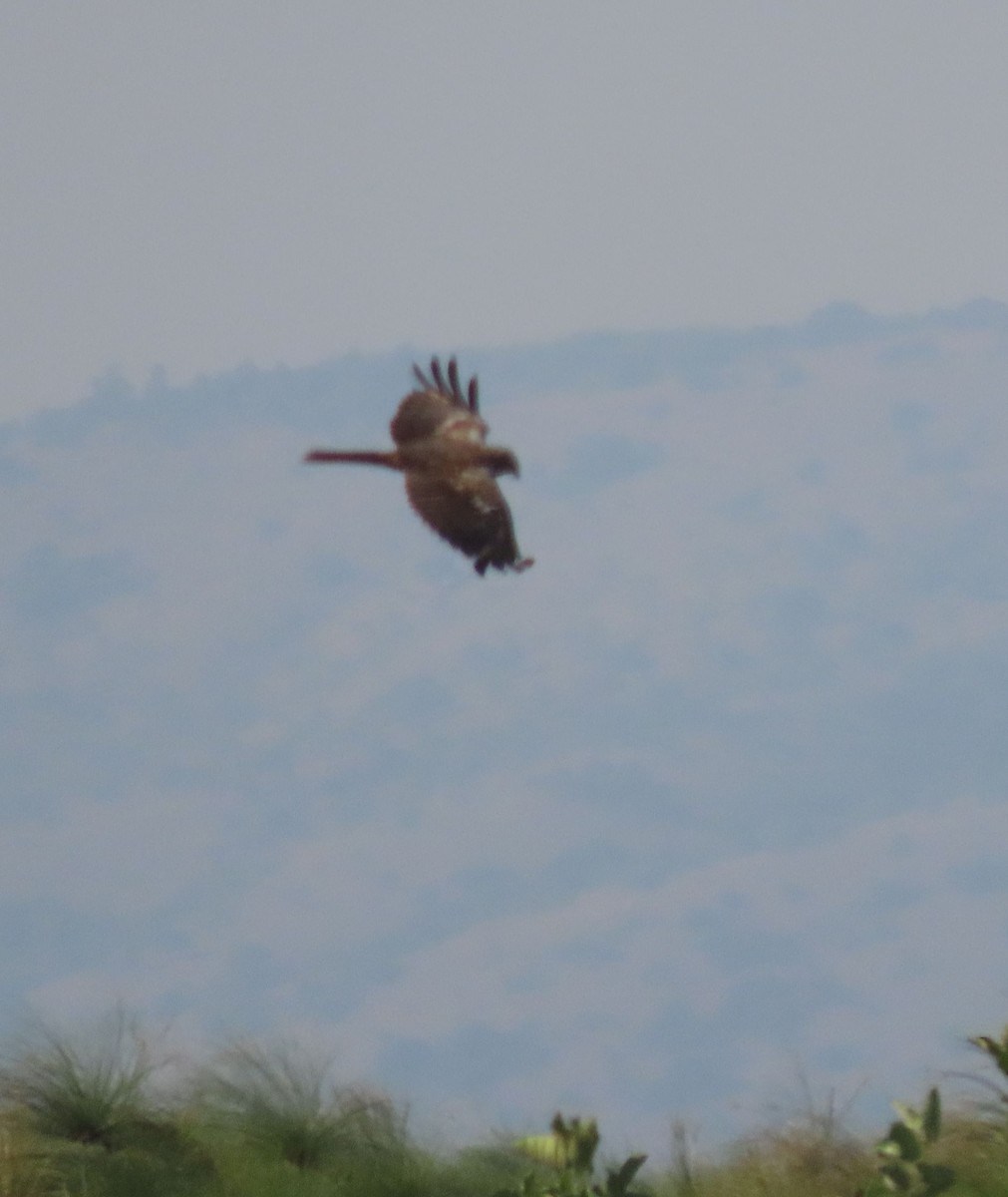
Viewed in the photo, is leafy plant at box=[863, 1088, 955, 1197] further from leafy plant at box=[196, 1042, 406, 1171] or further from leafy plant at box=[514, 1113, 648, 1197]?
leafy plant at box=[196, 1042, 406, 1171]

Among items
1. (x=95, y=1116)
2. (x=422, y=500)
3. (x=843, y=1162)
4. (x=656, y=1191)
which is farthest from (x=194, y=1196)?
(x=422, y=500)

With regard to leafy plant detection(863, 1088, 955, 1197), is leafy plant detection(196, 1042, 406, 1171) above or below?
above

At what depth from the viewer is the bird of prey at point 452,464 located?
5.43 metres

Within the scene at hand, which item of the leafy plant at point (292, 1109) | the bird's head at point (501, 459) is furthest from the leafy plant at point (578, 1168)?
the bird's head at point (501, 459)

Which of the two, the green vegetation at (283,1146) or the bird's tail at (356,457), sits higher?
the bird's tail at (356,457)

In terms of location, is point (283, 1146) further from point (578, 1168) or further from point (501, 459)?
point (501, 459)

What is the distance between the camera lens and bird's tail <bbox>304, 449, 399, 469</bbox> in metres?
5.40

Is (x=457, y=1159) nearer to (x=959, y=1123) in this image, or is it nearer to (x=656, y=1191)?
(x=656, y=1191)

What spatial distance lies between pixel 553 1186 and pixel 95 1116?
1.26m

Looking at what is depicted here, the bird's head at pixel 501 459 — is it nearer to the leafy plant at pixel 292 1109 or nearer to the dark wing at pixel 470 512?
the dark wing at pixel 470 512

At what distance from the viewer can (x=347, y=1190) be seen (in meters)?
4.95

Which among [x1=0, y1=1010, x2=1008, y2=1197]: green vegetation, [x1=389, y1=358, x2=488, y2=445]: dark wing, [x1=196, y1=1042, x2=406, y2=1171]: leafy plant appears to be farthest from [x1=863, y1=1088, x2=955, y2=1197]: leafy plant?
[x1=389, y1=358, x2=488, y2=445]: dark wing

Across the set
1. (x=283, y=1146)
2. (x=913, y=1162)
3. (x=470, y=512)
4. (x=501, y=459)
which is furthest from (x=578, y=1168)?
(x=501, y=459)

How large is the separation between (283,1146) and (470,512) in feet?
5.43
